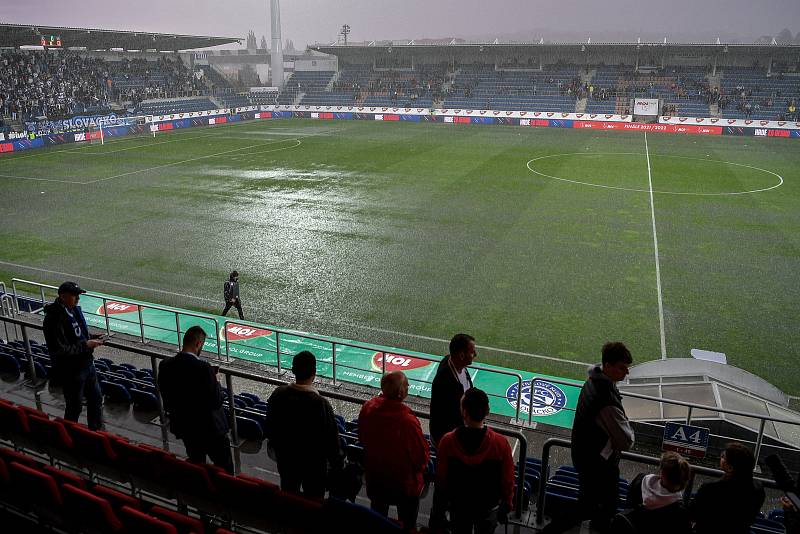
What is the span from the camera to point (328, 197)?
2720 centimetres

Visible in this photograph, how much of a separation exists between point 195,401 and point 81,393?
2.38 meters

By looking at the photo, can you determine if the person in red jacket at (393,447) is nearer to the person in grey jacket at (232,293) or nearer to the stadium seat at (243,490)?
the stadium seat at (243,490)

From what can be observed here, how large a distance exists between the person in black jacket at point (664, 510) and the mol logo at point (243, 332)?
1054 centimetres

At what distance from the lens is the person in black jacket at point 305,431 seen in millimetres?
4645

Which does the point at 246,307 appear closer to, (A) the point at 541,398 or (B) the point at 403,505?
(A) the point at 541,398

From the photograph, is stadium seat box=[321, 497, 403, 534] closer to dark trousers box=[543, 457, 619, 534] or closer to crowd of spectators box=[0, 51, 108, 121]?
dark trousers box=[543, 457, 619, 534]

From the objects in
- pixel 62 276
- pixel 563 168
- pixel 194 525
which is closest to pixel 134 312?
pixel 62 276

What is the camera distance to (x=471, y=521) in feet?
14.1

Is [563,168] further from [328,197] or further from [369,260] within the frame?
[369,260]

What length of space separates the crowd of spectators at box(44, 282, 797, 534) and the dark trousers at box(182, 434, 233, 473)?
0.01 metres

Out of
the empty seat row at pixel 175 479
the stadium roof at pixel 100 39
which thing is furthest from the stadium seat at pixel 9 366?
the stadium roof at pixel 100 39

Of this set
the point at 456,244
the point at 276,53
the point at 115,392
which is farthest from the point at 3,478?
the point at 276,53

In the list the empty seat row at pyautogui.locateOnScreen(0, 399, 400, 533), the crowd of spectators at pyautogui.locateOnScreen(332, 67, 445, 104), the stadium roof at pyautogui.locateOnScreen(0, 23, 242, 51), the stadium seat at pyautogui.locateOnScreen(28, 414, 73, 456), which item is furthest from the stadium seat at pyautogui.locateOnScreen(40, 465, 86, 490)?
the crowd of spectators at pyautogui.locateOnScreen(332, 67, 445, 104)

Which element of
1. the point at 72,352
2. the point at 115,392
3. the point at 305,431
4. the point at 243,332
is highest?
the point at 305,431
